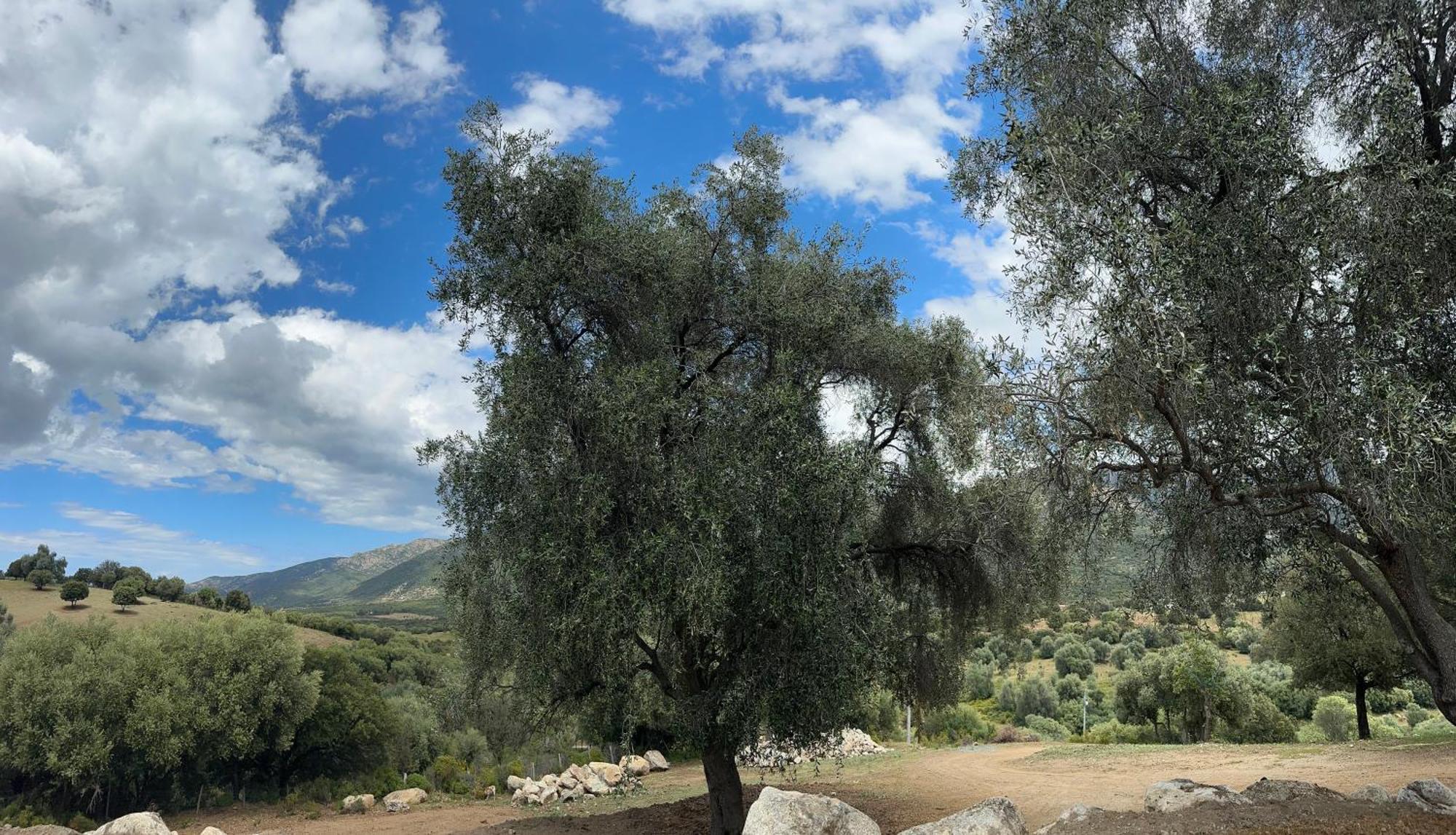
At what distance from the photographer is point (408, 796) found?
91.8ft

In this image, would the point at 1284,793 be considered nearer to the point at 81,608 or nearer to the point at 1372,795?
the point at 1372,795

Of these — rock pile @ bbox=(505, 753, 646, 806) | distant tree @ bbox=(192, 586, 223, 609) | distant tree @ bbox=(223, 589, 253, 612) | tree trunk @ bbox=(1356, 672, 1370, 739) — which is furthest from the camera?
distant tree @ bbox=(192, 586, 223, 609)

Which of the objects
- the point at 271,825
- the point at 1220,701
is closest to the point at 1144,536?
the point at 271,825

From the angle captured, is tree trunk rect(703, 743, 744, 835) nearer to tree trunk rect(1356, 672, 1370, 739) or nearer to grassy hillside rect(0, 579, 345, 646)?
tree trunk rect(1356, 672, 1370, 739)

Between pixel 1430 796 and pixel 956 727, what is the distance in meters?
35.5

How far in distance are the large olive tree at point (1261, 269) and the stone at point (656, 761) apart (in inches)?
1106

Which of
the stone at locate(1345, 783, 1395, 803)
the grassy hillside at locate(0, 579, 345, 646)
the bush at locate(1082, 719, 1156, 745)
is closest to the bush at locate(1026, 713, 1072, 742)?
the bush at locate(1082, 719, 1156, 745)

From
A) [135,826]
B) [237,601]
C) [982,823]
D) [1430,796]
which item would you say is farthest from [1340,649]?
[237,601]

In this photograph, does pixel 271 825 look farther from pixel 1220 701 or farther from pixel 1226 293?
pixel 1220 701

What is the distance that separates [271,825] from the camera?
25406mm

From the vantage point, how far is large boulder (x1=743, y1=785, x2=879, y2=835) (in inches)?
401

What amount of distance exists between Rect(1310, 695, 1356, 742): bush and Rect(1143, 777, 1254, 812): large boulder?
36.2 metres

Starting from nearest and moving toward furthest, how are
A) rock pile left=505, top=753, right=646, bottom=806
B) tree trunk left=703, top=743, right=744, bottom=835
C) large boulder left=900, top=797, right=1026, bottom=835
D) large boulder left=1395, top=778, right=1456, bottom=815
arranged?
large boulder left=1395, top=778, right=1456, bottom=815 → large boulder left=900, top=797, right=1026, bottom=835 → tree trunk left=703, top=743, right=744, bottom=835 → rock pile left=505, top=753, right=646, bottom=806

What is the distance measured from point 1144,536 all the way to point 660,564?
7370 mm
